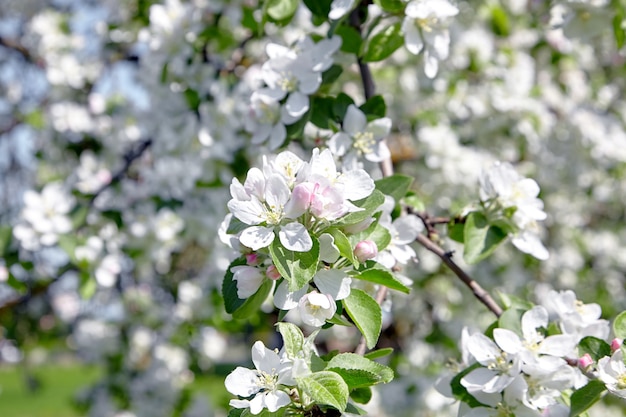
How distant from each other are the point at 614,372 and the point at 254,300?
0.55 m

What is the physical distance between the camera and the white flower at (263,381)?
3.12ft

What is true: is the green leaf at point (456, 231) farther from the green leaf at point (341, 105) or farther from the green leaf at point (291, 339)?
the green leaf at point (291, 339)

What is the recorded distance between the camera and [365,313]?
1.05 meters

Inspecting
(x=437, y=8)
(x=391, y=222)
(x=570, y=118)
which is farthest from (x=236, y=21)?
(x=570, y=118)

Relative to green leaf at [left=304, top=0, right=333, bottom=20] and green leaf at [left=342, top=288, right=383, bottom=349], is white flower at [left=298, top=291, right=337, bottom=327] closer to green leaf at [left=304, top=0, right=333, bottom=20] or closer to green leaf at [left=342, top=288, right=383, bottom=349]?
green leaf at [left=342, top=288, right=383, bottom=349]

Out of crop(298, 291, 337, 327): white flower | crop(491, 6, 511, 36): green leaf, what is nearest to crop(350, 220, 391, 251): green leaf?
crop(298, 291, 337, 327): white flower

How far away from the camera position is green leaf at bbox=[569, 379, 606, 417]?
1.04 metres

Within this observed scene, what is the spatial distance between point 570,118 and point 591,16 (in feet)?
4.67

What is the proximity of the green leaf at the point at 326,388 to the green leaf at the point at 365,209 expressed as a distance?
0.22 meters

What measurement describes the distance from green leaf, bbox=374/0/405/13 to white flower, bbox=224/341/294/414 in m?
0.72

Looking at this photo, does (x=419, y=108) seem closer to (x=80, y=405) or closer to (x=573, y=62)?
(x=573, y=62)

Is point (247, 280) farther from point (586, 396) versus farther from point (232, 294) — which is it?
point (586, 396)

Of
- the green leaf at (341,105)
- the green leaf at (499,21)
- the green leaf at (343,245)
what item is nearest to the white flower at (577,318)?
the green leaf at (343,245)

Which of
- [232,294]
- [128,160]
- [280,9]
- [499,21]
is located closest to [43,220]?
[128,160]
